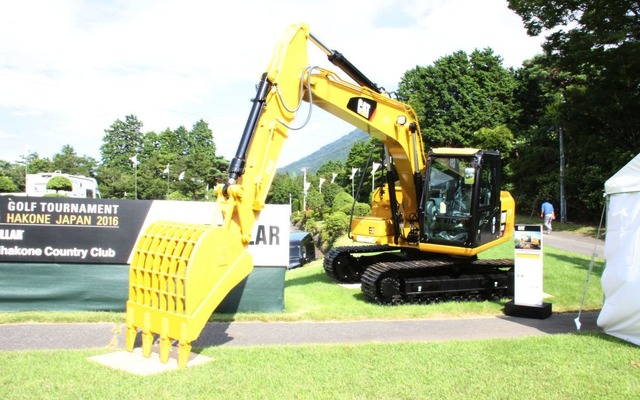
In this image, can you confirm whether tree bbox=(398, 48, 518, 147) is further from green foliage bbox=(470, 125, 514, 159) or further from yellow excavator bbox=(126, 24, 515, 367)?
yellow excavator bbox=(126, 24, 515, 367)

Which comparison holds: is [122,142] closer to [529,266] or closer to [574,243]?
[574,243]

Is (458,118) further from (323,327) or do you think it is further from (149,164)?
(323,327)

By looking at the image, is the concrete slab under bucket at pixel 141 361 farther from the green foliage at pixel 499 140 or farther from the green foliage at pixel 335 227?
the green foliage at pixel 499 140

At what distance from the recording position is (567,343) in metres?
6.52

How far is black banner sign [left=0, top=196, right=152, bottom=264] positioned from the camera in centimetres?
823

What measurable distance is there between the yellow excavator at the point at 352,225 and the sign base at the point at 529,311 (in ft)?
4.46

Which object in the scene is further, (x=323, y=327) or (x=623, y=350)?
(x=323, y=327)

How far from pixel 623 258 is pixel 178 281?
18.9ft

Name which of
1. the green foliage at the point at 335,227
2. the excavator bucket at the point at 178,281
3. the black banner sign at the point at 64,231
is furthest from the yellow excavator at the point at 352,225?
the green foliage at the point at 335,227

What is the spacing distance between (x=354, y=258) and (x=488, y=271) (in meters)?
2.89

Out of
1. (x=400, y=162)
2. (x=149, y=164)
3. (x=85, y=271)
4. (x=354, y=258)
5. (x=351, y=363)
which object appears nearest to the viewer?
(x=351, y=363)

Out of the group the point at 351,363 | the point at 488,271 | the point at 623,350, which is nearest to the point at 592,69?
the point at 488,271

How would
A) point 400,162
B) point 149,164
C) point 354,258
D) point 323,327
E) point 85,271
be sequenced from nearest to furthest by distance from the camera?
point 323,327, point 85,271, point 400,162, point 354,258, point 149,164

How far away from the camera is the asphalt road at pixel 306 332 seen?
6.64 meters
